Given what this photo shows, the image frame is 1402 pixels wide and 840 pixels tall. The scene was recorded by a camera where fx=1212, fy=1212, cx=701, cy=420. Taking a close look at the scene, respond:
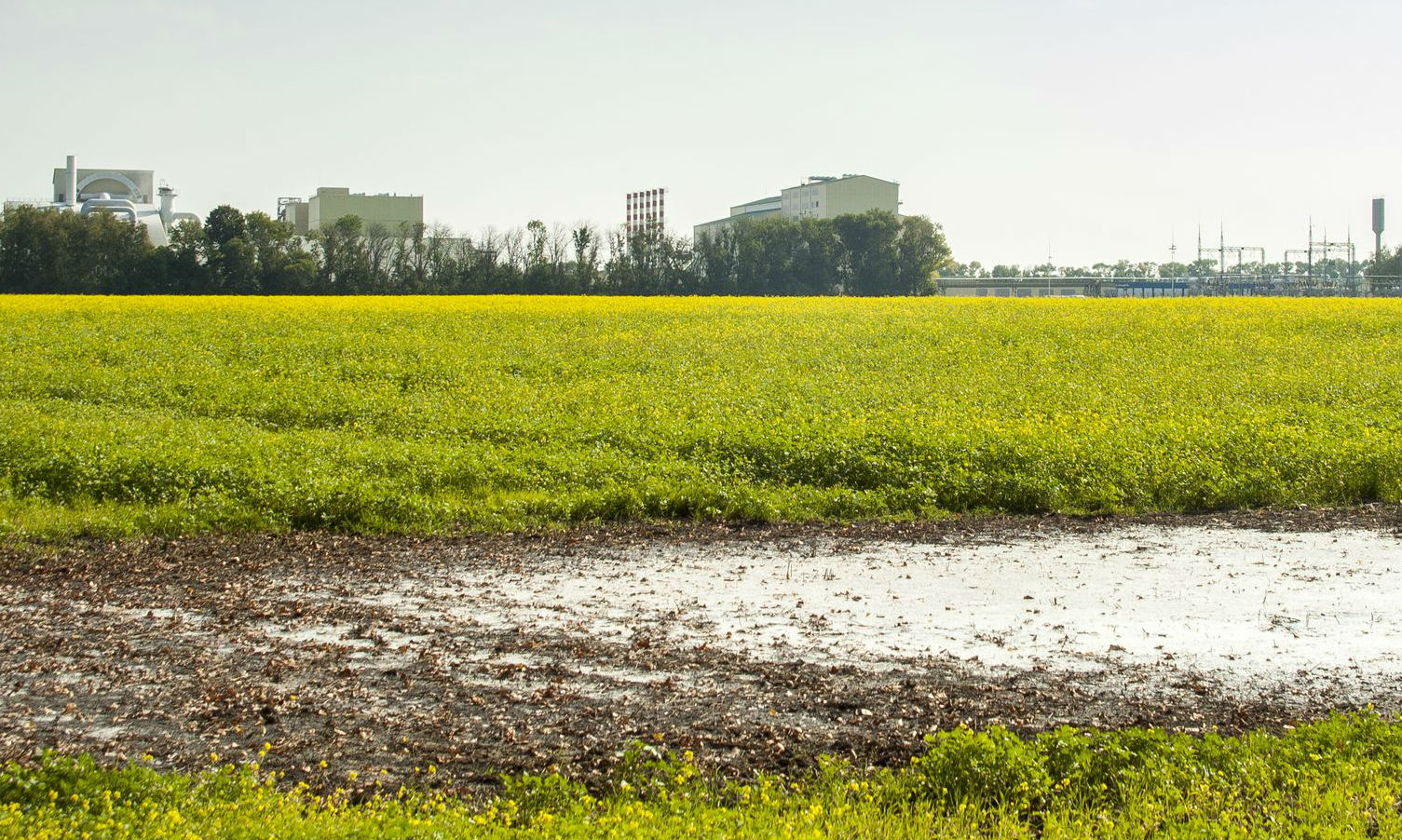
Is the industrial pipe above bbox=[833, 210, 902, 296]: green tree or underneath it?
above

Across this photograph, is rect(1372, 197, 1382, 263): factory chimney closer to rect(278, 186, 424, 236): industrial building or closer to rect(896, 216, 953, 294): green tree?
rect(896, 216, 953, 294): green tree

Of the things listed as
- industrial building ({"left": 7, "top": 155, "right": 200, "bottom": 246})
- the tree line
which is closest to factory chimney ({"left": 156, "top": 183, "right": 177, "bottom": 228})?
industrial building ({"left": 7, "top": 155, "right": 200, "bottom": 246})

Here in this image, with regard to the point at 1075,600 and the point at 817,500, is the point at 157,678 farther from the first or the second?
the point at 817,500

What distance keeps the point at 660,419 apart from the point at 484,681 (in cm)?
1342

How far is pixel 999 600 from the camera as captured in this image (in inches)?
439

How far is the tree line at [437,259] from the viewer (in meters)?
73.9

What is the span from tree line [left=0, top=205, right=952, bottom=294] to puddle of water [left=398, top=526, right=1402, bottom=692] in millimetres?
69148

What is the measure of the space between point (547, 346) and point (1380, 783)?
30.1 metres

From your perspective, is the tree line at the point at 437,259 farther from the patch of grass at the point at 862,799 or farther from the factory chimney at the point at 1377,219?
the patch of grass at the point at 862,799

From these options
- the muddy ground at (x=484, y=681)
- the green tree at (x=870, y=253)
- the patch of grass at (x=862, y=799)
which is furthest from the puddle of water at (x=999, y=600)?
the green tree at (x=870, y=253)

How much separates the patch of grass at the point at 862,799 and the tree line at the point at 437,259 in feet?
243

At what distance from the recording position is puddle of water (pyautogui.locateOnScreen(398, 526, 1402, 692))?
30.5 feet

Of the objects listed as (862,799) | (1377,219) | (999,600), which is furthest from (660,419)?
(1377,219)

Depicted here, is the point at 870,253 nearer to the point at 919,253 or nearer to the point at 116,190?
the point at 919,253
